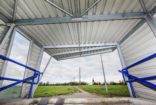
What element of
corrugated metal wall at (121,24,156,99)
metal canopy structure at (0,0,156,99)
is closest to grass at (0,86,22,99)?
metal canopy structure at (0,0,156,99)

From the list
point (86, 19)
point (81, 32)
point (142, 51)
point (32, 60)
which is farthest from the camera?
point (32, 60)

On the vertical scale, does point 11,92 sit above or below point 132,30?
below

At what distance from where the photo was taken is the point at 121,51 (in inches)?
192

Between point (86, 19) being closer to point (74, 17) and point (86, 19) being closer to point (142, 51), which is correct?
point (74, 17)

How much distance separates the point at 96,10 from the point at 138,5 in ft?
4.18

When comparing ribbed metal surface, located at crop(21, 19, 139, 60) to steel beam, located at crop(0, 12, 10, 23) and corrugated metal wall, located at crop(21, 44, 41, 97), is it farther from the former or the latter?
steel beam, located at crop(0, 12, 10, 23)

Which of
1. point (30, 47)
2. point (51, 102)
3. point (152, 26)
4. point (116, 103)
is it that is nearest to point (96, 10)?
point (152, 26)

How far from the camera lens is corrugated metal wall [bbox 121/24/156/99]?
297 cm

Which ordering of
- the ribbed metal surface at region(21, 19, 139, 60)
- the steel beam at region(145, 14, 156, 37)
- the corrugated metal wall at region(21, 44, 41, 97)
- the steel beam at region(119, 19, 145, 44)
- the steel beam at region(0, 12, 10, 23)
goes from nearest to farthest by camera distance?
the steel beam at region(145, 14, 156, 37) < the steel beam at region(0, 12, 10, 23) < the steel beam at region(119, 19, 145, 44) < the ribbed metal surface at region(21, 19, 139, 60) < the corrugated metal wall at region(21, 44, 41, 97)

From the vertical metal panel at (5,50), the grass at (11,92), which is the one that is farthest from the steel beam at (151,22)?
the grass at (11,92)

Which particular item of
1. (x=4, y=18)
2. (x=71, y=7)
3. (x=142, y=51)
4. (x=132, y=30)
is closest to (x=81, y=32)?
(x=71, y=7)

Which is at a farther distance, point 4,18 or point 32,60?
point 32,60

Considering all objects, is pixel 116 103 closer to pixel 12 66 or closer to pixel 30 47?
pixel 12 66

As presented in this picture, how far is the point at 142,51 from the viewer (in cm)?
340
